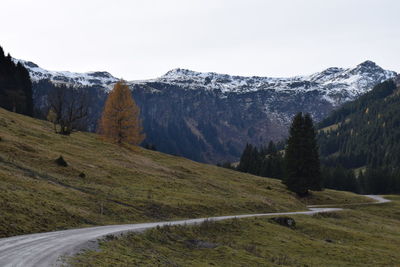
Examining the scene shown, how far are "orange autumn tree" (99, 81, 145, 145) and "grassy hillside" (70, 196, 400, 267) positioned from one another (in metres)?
45.5

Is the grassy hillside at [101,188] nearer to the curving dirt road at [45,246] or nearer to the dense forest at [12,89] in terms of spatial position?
the curving dirt road at [45,246]

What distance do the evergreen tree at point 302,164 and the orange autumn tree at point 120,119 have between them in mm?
31379

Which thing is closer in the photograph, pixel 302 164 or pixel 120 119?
pixel 302 164

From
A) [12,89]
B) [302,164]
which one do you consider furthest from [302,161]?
[12,89]

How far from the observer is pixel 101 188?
154ft

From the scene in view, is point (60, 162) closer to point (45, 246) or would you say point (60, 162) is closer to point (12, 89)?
point (45, 246)

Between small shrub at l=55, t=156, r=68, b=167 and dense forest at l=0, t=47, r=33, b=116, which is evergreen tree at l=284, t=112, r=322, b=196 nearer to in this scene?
small shrub at l=55, t=156, r=68, b=167

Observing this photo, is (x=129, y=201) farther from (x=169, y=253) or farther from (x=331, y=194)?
(x=331, y=194)

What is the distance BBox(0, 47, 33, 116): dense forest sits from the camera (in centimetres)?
11169

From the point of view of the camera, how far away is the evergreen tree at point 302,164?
8175cm

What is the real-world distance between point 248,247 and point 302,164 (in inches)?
2020

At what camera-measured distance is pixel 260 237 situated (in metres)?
38.0

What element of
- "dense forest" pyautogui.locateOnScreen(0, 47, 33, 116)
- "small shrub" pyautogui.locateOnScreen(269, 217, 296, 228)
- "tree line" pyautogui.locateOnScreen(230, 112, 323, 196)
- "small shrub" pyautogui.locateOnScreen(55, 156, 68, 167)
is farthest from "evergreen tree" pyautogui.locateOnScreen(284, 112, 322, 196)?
"dense forest" pyautogui.locateOnScreen(0, 47, 33, 116)

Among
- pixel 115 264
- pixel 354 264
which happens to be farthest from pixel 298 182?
pixel 115 264
